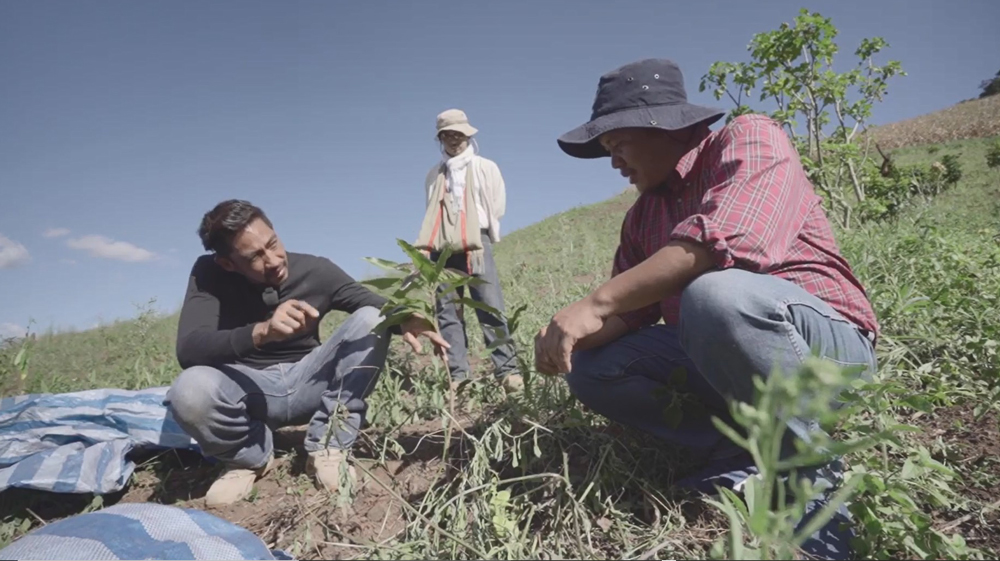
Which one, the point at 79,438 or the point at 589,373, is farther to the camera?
the point at 79,438

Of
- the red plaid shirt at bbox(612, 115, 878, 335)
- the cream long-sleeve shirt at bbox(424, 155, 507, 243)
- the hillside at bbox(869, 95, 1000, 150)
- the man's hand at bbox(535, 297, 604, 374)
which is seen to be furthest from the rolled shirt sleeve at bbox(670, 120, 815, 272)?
the hillside at bbox(869, 95, 1000, 150)

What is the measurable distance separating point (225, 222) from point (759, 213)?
1701 millimetres

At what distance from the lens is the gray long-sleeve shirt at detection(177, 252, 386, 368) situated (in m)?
1.90

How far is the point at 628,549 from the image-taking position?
1.19 m

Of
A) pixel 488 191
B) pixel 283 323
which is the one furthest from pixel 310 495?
pixel 488 191

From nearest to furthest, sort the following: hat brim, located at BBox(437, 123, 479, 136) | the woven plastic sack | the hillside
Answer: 1. the woven plastic sack
2. hat brim, located at BBox(437, 123, 479, 136)
3. the hillside

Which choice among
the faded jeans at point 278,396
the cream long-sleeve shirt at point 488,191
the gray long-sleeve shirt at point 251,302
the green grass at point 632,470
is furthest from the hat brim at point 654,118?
the cream long-sleeve shirt at point 488,191

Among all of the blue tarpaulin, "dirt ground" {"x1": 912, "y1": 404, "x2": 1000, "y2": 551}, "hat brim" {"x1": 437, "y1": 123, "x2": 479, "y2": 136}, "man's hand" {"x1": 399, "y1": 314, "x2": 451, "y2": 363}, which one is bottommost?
"dirt ground" {"x1": 912, "y1": 404, "x2": 1000, "y2": 551}

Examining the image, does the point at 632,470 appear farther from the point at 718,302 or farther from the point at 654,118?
the point at 654,118

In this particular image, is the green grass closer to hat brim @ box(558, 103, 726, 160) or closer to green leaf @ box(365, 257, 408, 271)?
green leaf @ box(365, 257, 408, 271)

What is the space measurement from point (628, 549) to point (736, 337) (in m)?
0.51

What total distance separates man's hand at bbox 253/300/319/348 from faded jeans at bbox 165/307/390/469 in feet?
0.67

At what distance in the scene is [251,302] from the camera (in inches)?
84.6

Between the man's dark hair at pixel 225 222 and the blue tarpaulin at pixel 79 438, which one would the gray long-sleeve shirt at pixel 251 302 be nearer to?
the man's dark hair at pixel 225 222
